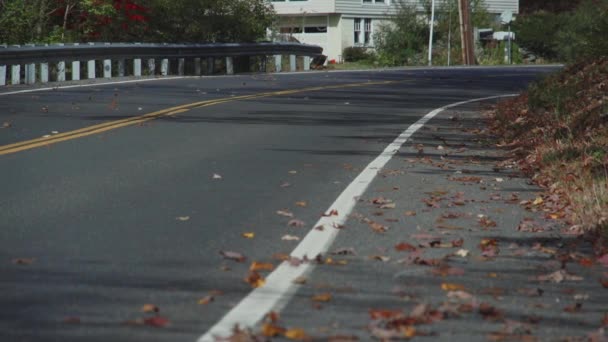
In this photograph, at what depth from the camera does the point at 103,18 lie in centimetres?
3984

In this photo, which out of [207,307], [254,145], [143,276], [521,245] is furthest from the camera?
[254,145]

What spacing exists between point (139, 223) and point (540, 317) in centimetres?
343

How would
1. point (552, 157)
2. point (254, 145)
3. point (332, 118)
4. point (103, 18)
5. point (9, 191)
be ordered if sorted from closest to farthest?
point (9, 191) < point (552, 157) < point (254, 145) < point (332, 118) < point (103, 18)

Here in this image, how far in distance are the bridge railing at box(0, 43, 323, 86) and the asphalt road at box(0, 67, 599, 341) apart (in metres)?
6.60

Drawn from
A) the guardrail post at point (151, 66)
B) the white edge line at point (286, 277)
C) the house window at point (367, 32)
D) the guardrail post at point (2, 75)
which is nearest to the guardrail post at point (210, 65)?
the guardrail post at point (151, 66)

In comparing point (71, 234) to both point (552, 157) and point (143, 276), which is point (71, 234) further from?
point (552, 157)

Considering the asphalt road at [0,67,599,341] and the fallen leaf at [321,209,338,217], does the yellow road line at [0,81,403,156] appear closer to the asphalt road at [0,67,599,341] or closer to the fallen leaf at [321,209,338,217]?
the asphalt road at [0,67,599,341]

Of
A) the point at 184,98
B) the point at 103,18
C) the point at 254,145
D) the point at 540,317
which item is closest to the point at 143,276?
the point at 540,317

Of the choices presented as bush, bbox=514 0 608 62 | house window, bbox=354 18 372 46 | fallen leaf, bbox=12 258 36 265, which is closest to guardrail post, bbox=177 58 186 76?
bush, bbox=514 0 608 62

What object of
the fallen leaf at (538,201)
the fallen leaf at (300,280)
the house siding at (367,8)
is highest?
the house siding at (367,8)

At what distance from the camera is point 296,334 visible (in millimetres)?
5902

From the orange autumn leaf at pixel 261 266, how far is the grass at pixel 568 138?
2.55 meters

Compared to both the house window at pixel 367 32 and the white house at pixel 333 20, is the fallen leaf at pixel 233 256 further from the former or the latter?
the house window at pixel 367 32

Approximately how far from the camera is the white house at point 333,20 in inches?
2608
